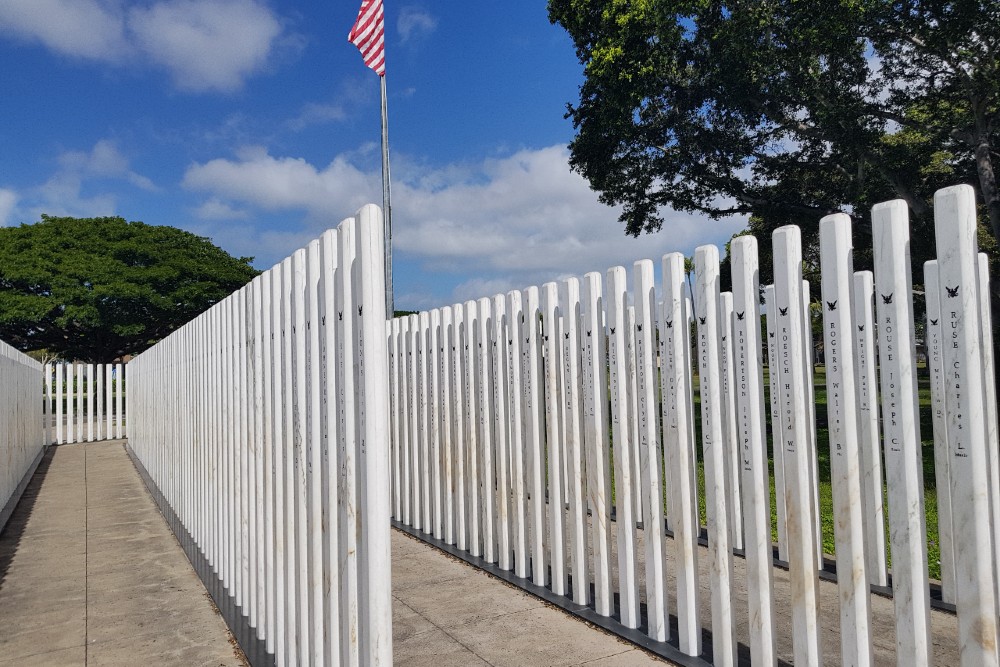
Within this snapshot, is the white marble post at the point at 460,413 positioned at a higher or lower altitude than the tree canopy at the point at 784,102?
lower

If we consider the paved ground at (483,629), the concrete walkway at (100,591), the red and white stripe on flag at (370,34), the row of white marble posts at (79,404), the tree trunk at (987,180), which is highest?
the red and white stripe on flag at (370,34)

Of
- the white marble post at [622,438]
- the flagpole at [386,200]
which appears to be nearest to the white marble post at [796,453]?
the white marble post at [622,438]

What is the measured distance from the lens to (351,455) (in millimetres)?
3010

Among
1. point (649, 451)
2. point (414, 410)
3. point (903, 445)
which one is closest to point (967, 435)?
point (903, 445)

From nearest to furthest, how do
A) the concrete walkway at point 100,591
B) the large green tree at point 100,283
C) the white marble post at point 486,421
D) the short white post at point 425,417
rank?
the concrete walkway at point 100,591 → the white marble post at point 486,421 → the short white post at point 425,417 → the large green tree at point 100,283

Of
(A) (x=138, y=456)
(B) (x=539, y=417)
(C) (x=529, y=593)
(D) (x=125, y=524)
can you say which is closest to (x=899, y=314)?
(B) (x=539, y=417)

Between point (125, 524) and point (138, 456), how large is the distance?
21.4ft

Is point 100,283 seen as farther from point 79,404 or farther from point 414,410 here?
point 414,410

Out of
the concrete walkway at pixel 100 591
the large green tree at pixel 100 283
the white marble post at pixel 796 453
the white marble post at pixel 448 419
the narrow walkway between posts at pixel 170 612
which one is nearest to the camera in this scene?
the white marble post at pixel 796 453

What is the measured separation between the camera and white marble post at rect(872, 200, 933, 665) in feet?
10.4

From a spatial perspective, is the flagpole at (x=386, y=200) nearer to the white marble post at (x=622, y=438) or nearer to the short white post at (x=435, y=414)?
the short white post at (x=435, y=414)

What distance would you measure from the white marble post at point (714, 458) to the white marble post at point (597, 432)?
99 cm

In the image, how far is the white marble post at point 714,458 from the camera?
4.00 metres

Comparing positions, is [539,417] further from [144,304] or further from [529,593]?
[144,304]
